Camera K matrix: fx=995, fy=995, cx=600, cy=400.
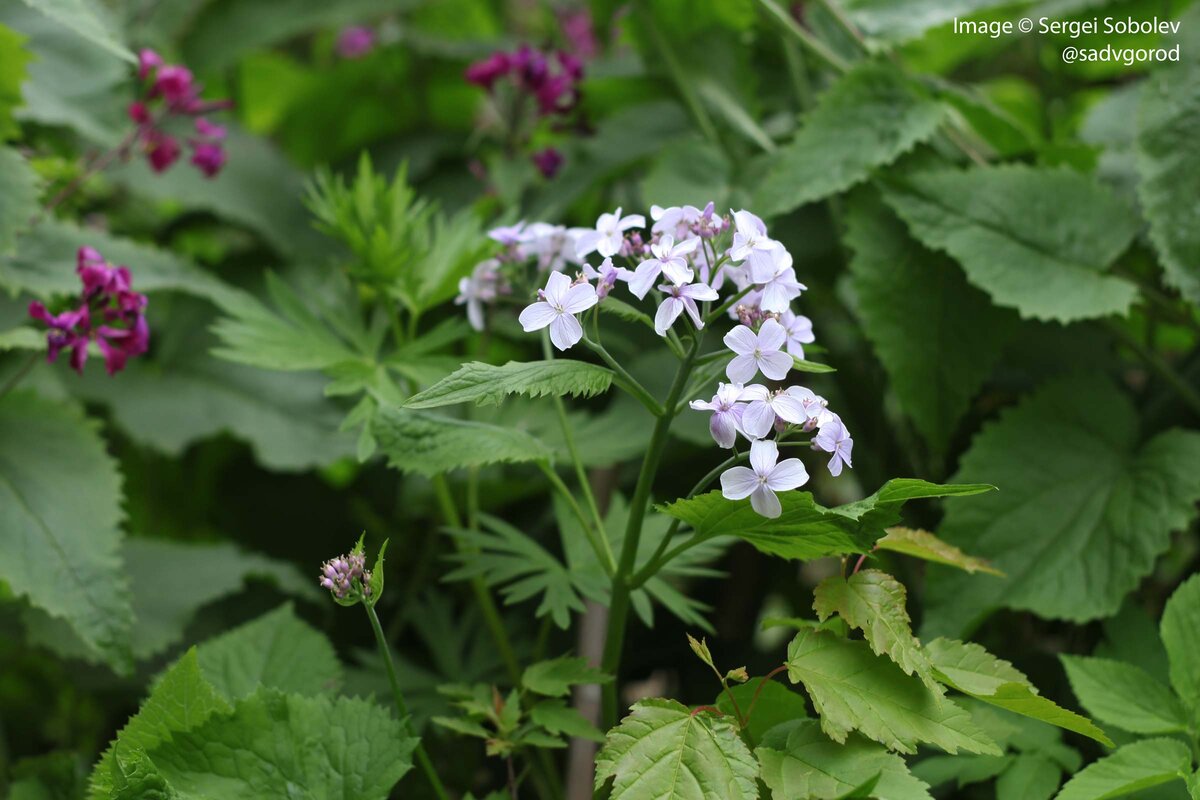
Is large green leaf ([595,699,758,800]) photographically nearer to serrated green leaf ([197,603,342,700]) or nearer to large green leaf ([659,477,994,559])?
large green leaf ([659,477,994,559])

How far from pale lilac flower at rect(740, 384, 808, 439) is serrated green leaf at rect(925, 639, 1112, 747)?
0.67 ft

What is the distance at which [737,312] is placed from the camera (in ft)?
2.30

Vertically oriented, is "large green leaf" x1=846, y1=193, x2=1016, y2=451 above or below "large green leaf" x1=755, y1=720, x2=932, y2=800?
above

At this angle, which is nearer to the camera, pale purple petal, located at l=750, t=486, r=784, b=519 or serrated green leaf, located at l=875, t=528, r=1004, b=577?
pale purple petal, located at l=750, t=486, r=784, b=519

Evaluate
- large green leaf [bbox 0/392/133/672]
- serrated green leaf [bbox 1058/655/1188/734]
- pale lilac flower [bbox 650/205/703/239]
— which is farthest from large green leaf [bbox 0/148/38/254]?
serrated green leaf [bbox 1058/655/1188/734]

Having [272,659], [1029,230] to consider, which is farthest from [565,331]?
[1029,230]

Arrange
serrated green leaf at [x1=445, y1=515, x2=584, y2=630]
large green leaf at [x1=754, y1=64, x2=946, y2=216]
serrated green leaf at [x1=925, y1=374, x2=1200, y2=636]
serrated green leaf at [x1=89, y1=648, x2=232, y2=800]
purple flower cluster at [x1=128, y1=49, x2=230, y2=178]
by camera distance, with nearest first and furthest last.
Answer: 1. serrated green leaf at [x1=89, y1=648, x2=232, y2=800]
2. serrated green leaf at [x1=445, y1=515, x2=584, y2=630]
3. serrated green leaf at [x1=925, y1=374, x2=1200, y2=636]
4. large green leaf at [x1=754, y1=64, x2=946, y2=216]
5. purple flower cluster at [x1=128, y1=49, x2=230, y2=178]

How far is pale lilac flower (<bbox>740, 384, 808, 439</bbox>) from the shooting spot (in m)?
0.62

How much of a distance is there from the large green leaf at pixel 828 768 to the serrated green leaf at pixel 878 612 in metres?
0.06

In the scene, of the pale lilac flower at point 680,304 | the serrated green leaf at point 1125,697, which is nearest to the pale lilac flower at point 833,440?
the pale lilac flower at point 680,304

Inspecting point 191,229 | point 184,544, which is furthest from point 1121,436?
point 191,229

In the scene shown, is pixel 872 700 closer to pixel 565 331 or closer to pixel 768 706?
pixel 768 706

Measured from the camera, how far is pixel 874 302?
3.51ft

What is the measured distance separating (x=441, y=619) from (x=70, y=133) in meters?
0.91
